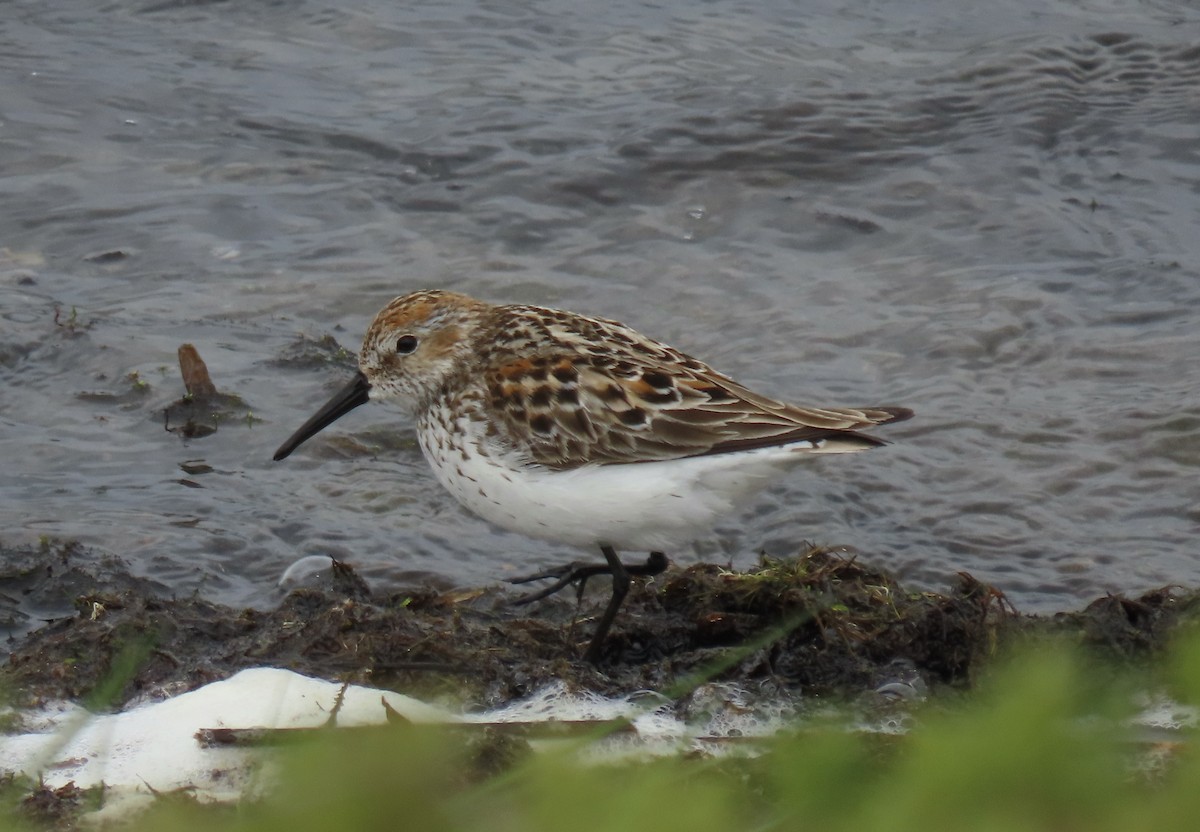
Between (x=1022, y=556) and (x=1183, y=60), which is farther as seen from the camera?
(x=1183, y=60)

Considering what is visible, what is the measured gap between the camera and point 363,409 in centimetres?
747

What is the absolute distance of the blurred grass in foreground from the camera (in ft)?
5.24

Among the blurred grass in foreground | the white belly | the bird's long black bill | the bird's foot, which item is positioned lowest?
the bird's foot

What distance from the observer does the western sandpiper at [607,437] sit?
477 centimetres

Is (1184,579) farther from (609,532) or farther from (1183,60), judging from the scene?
(1183,60)

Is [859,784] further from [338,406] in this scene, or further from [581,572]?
[338,406]

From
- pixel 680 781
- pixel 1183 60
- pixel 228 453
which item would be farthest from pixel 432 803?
pixel 1183 60

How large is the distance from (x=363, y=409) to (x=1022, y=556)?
312 centimetres

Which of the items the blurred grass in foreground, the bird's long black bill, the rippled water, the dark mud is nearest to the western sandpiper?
the dark mud

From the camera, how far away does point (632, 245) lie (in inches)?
351

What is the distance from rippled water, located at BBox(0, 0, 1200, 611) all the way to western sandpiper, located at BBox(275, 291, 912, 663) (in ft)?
4.08

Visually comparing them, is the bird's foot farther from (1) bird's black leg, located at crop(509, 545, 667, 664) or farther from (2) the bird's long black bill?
(2) the bird's long black bill

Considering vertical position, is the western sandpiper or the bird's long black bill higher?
the western sandpiper

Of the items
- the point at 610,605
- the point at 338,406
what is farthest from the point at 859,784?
the point at 338,406
